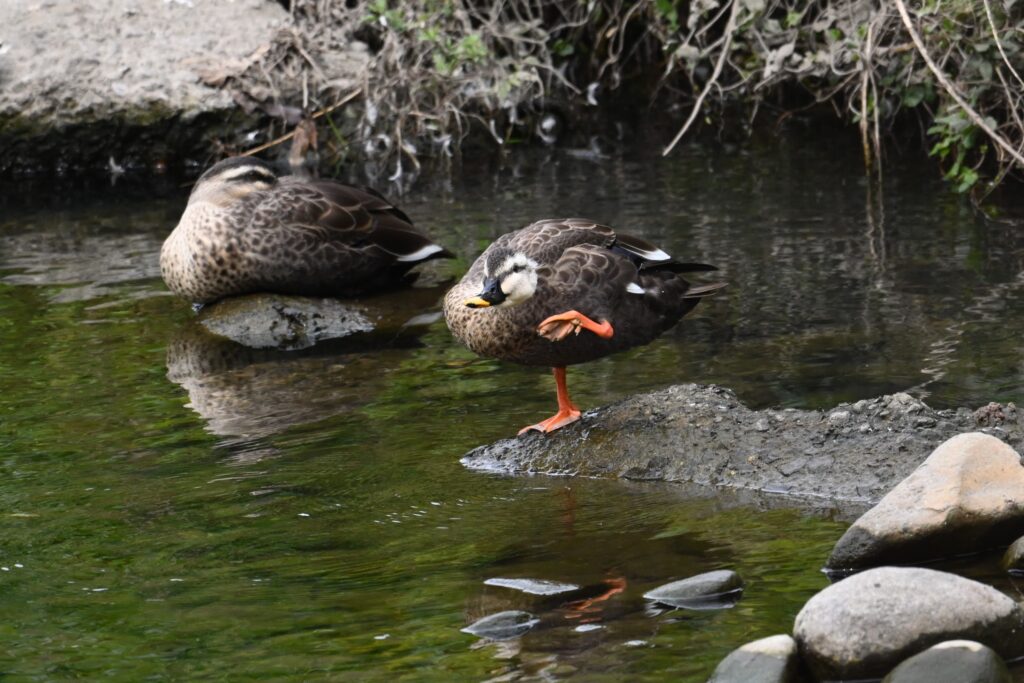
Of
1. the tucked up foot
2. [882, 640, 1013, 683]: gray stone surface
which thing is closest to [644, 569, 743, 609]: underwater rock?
[882, 640, 1013, 683]: gray stone surface

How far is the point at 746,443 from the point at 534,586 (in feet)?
4.11

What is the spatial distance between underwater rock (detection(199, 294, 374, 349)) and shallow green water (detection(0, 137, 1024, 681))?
16cm

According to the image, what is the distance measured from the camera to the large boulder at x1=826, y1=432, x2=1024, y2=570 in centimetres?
434

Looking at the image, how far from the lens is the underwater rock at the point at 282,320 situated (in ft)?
26.5

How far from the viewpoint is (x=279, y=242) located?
835 centimetres

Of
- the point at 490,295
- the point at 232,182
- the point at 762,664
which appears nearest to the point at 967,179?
the point at 232,182

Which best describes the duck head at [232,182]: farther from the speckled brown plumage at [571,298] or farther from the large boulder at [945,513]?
the large boulder at [945,513]

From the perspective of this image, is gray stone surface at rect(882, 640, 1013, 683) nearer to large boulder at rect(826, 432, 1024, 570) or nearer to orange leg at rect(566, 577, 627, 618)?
large boulder at rect(826, 432, 1024, 570)

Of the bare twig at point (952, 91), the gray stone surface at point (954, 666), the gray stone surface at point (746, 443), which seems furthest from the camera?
the bare twig at point (952, 91)

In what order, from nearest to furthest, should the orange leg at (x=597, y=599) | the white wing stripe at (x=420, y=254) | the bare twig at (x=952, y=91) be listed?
the orange leg at (x=597, y=599) < the bare twig at (x=952, y=91) < the white wing stripe at (x=420, y=254)

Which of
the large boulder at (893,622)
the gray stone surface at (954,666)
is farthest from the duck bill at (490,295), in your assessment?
the gray stone surface at (954,666)

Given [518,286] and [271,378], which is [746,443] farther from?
[271,378]

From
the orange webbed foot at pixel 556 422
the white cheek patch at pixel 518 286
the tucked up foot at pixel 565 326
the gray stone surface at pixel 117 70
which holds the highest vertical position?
the gray stone surface at pixel 117 70

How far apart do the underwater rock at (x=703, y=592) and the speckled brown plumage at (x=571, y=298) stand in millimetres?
1541
